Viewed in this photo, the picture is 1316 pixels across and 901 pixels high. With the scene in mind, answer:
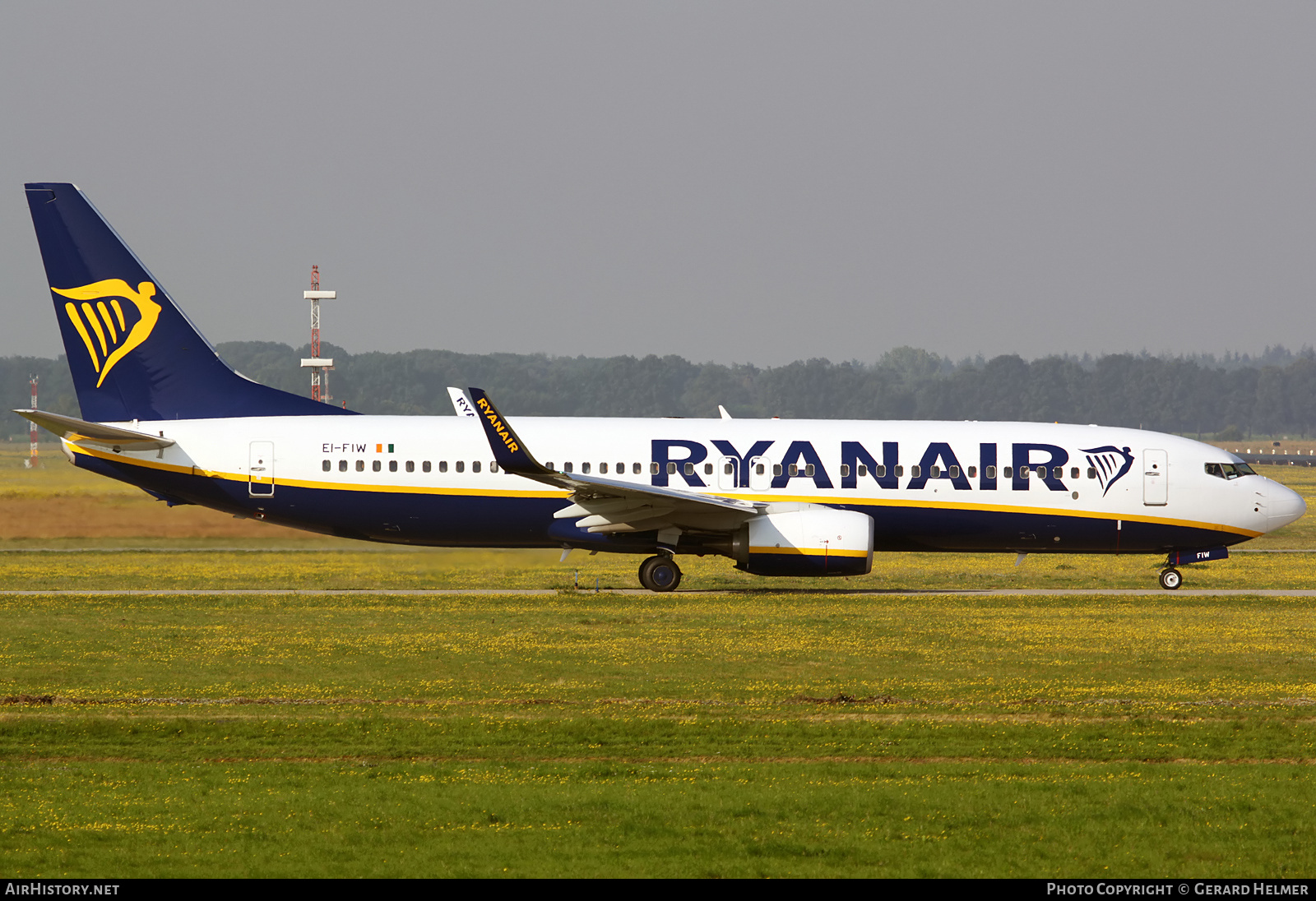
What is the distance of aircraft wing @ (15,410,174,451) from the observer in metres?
28.8

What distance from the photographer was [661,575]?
102 ft

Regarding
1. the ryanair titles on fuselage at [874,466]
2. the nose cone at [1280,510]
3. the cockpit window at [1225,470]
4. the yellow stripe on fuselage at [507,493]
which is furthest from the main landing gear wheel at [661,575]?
the nose cone at [1280,510]

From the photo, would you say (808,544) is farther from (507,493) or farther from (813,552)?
(507,493)

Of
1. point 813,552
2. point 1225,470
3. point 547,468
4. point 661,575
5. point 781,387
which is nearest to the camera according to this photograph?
point 813,552

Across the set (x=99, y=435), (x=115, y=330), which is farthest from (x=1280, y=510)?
(x=115, y=330)

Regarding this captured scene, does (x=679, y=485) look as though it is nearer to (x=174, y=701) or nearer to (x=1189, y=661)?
(x=1189, y=661)

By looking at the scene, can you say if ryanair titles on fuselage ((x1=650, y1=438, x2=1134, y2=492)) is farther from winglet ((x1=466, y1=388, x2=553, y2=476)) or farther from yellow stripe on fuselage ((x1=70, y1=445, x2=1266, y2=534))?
winglet ((x1=466, y1=388, x2=553, y2=476))

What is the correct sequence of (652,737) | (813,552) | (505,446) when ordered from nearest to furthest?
(652,737)
(505,446)
(813,552)

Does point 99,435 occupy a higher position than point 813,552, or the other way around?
point 99,435

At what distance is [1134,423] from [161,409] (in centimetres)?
16963

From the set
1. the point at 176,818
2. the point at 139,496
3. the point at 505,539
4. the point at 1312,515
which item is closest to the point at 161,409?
the point at 139,496

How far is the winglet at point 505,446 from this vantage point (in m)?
28.0

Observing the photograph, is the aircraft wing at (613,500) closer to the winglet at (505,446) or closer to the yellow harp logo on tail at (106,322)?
the winglet at (505,446)

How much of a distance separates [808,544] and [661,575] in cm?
363
